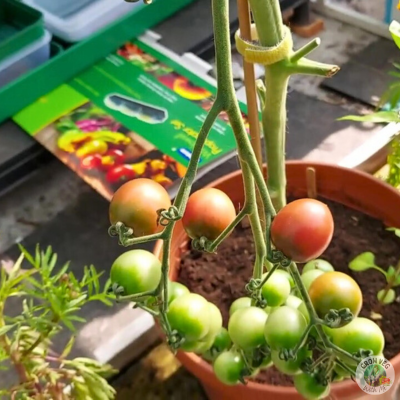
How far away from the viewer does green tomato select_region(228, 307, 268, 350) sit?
0.39 metres

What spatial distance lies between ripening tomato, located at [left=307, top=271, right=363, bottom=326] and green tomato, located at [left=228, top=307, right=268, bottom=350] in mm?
55

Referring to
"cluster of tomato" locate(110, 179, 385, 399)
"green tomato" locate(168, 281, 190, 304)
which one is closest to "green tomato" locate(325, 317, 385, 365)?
"cluster of tomato" locate(110, 179, 385, 399)

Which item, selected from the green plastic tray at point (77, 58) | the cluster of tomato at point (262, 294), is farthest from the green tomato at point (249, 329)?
the green plastic tray at point (77, 58)

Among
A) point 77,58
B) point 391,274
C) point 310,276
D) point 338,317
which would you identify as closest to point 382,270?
point 391,274

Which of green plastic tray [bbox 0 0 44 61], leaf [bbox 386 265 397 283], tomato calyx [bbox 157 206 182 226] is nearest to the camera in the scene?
tomato calyx [bbox 157 206 182 226]

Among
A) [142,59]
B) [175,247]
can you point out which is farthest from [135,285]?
[142,59]

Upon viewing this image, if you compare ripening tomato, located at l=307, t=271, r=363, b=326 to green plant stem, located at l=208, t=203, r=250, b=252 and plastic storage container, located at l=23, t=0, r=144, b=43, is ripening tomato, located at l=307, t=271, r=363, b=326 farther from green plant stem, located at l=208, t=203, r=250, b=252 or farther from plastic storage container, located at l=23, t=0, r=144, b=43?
plastic storage container, located at l=23, t=0, r=144, b=43

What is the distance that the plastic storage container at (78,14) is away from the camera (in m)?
0.86

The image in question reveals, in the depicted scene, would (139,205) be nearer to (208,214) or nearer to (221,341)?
(208,214)

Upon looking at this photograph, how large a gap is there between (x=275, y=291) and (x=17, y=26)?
658 millimetres

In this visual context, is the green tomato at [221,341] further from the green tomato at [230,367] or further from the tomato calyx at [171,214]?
the tomato calyx at [171,214]

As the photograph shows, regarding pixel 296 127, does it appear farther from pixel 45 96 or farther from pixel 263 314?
pixel 263 314

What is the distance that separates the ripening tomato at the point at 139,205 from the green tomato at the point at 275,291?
0.12m

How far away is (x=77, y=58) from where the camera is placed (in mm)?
867
